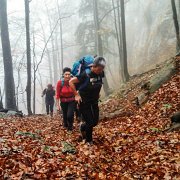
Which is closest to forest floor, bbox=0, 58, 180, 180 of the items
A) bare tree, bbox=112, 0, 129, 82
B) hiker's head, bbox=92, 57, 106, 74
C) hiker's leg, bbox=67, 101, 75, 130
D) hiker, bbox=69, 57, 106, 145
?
hiker's leg, bbox=67, 101, 75, 130

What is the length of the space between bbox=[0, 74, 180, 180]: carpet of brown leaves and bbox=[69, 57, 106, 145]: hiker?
1.82 feet

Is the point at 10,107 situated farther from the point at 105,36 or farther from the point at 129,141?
the point at 105,36

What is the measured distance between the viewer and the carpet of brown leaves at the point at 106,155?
489 centimetres

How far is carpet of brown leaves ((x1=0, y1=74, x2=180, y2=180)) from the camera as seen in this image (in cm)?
489

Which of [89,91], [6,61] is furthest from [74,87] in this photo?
[6,61]

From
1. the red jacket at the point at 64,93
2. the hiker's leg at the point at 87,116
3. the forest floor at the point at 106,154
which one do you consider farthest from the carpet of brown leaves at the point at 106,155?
the red jacket at the point at 64,93

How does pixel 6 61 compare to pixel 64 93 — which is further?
pixel 6 61

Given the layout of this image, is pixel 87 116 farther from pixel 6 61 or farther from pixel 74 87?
pixel 6 61

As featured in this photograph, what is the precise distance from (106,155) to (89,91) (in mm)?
1400

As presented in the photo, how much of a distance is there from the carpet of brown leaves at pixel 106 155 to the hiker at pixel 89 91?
1.82ft

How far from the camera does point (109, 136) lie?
7.97 metres

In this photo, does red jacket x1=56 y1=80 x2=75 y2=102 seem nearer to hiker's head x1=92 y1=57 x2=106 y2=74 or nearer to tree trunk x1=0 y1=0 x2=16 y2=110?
hiker's head x1=92 y1=57 x2=106 y2=74

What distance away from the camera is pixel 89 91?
6562mm

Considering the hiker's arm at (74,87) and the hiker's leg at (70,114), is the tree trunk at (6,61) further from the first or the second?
the hiker's arm at (74,87)
